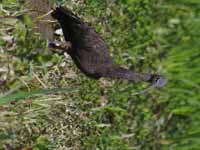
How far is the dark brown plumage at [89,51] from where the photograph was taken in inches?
98.0

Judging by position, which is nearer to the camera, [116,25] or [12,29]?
[12,29]

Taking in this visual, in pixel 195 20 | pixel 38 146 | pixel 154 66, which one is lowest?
pixel 38 146

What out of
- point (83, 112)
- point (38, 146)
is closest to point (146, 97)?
point (83, 112)

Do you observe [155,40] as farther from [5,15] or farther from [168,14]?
[5,15]

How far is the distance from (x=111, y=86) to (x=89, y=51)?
29 centimetres

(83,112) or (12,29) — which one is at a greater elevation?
(12,29)

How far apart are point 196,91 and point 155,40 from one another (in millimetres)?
270

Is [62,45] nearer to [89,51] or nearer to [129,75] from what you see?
[89,51]

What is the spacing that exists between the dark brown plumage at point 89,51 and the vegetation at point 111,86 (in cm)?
13

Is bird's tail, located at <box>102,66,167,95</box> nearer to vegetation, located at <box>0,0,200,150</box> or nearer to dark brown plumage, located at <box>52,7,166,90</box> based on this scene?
dark brown plumage, located at <box>52,7,166,90</box>

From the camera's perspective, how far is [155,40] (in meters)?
2.93

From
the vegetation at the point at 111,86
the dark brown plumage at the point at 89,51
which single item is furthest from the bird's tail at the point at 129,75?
the vegetation at the point at 111,86

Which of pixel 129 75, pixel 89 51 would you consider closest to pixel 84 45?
pixel 89 51

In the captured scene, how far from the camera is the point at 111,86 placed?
9.05 ft
